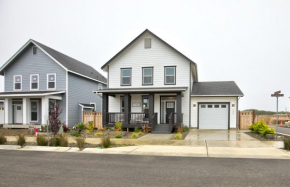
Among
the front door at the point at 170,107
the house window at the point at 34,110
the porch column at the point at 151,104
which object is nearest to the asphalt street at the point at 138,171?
the porch column at the point at 151,104

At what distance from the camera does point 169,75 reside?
2038cm

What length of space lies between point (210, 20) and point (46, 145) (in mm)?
24185

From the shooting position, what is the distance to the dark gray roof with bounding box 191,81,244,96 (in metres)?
20.0

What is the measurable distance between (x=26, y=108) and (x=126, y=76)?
1026 cm

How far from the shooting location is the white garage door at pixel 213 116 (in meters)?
20.1

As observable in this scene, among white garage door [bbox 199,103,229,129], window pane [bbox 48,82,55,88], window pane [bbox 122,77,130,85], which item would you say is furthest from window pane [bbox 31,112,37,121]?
white garage door [bbox 199,103,229,129]

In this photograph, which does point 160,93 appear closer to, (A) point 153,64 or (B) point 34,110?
(A) point 153,64

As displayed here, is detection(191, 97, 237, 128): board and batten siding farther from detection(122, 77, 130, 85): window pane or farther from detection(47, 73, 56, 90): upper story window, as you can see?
detection(47, 73, 56, 90): upper story window

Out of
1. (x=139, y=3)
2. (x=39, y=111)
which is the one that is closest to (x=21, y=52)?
(x=39, y=111)

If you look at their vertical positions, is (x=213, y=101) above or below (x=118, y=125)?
above

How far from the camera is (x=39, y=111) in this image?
23.4 meters

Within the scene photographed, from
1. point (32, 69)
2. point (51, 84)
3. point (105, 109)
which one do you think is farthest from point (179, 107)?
point (32, 69)

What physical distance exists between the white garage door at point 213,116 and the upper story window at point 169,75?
3510 millimetres

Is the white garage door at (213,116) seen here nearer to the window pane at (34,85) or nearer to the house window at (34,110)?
the house window at (34,110)
